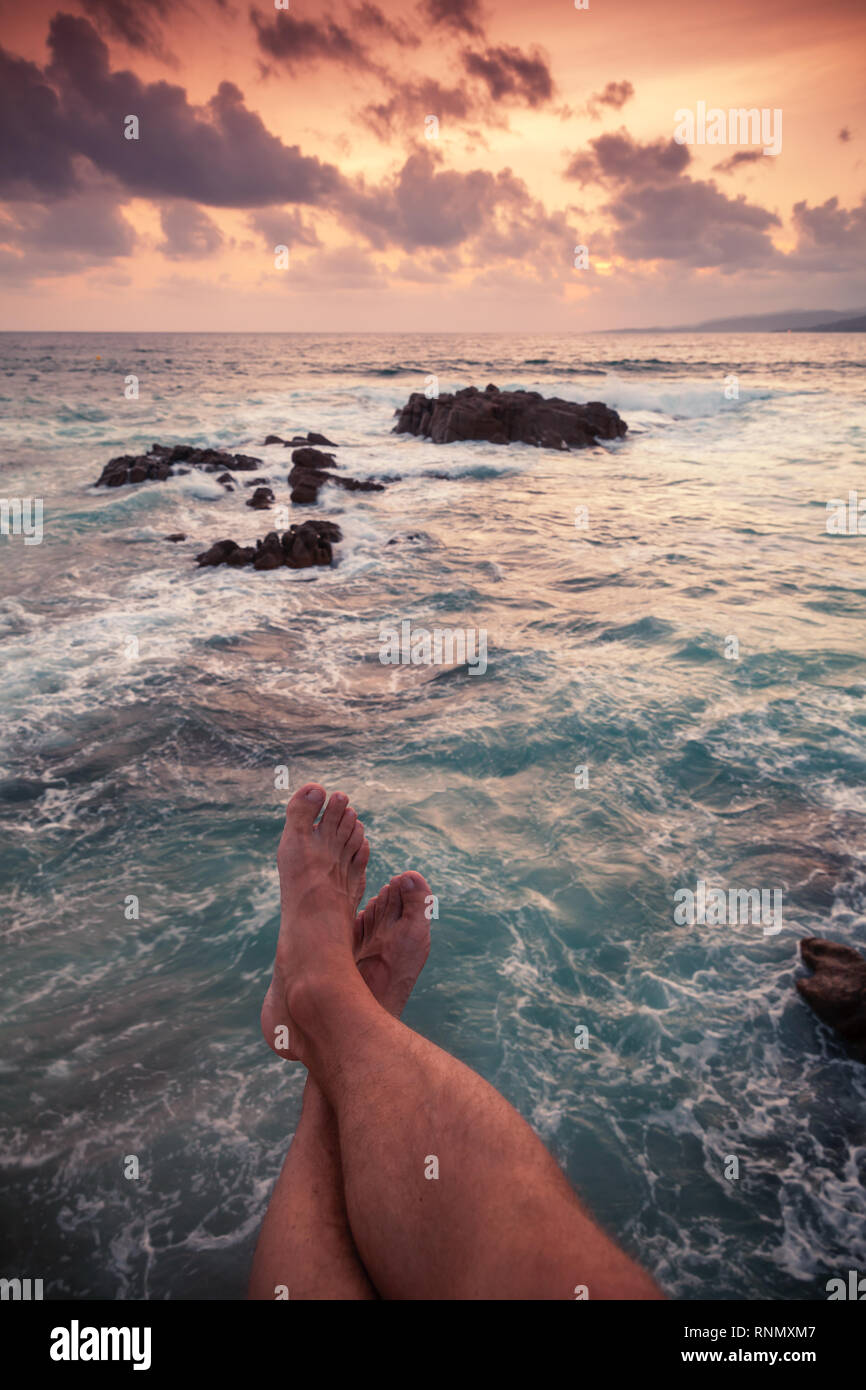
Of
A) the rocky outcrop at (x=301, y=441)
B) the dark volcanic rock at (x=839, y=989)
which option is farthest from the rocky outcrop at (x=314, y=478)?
the dark volcanic rock at (x=839, y=989)

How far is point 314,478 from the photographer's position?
18031mm

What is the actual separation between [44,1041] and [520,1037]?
2.40m

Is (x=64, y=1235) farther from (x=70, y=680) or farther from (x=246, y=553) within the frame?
(x=246, y=553)

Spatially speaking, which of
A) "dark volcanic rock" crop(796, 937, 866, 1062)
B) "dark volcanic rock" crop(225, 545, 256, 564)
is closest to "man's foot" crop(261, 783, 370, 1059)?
"dark volcanic rock" crop(796, 937, 866, 1062)

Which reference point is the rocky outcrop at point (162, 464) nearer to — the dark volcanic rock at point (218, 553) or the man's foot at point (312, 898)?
the dark volcanic rock at point (218, 553)

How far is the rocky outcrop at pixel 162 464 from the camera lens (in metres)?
18.1

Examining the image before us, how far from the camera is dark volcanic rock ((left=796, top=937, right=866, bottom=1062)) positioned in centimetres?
338

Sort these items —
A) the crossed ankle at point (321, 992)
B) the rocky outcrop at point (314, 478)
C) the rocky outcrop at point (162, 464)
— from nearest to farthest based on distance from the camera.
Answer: the crossed ankle at point (321, 992) → the rocky outcrop at point (314, 478) → the rocky outcrop at point (162, 464)

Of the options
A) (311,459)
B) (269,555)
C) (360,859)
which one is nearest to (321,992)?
(360,859)

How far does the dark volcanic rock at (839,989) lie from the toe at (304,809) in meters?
2.75

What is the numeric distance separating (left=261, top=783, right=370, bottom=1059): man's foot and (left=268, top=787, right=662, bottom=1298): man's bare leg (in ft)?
0.42

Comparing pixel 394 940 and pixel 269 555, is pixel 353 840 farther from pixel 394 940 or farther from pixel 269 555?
pixel 269 555

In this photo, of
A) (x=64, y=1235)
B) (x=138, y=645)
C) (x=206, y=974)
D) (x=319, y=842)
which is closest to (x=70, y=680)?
(x=138, y=645)

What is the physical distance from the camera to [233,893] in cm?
447
